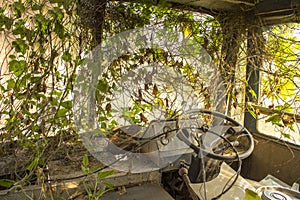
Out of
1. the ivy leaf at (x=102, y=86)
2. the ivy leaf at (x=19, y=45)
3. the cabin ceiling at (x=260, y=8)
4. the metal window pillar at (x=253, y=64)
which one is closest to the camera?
the ivy leaf at (x=19, y=45)

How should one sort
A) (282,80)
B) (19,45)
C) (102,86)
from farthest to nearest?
1. (282,80)
2. (102,86)
3. (19,45)

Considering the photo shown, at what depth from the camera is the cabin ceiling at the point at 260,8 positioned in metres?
1.97

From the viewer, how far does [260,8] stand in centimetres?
217

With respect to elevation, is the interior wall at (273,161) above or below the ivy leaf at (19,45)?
below

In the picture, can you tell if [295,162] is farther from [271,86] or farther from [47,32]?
[47,32]

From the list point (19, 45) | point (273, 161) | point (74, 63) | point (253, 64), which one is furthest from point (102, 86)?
point (273, 161)

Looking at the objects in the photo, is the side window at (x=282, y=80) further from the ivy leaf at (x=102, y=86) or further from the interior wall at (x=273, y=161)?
the ivy leaf at (x=102, y=86)

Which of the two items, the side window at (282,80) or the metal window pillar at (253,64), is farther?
the metal window pillar at (253,64)

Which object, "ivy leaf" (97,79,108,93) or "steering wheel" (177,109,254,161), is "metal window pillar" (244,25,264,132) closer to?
"steering wheel" (177,109,254,161)

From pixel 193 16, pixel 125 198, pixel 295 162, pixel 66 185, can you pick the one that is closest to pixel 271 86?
pixel 295 162

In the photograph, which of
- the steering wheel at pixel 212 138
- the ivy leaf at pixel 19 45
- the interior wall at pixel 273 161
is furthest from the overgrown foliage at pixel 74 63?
the steering wheel at pixel 212 138

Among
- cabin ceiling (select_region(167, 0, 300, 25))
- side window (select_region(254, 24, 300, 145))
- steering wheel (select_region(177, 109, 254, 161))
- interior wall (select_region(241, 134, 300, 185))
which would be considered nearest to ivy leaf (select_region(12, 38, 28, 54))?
steering wheel (select_region(177, 109, 254, 161))

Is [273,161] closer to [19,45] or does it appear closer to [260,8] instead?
[260,8]

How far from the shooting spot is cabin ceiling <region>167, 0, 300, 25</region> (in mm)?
1970
